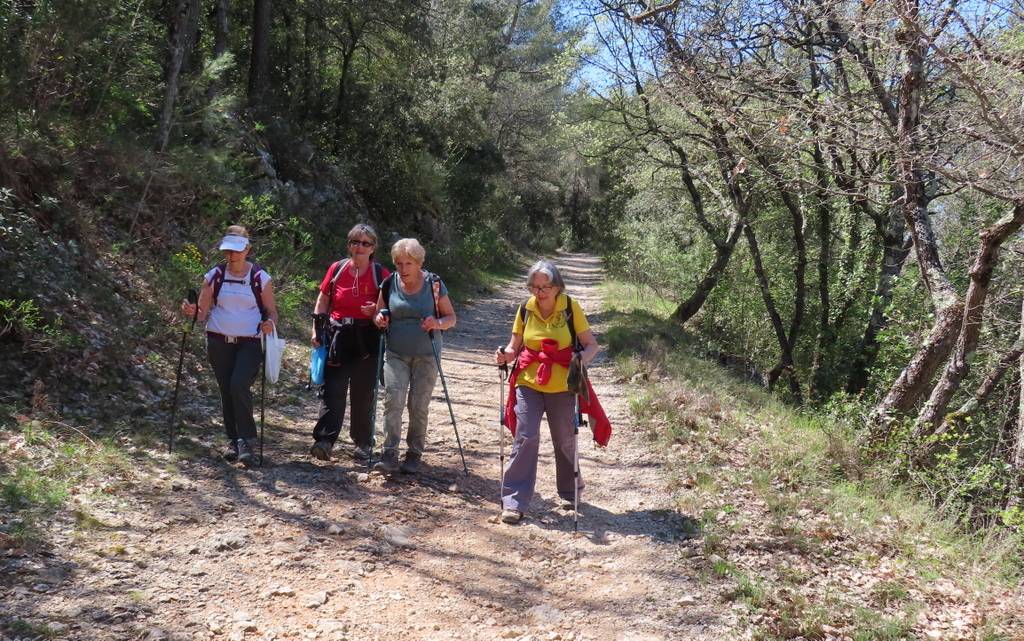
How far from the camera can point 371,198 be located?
21141mm

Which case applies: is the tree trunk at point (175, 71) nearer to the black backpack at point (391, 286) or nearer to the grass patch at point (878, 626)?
the black backpack at point (391, 286)

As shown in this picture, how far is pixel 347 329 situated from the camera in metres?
6.46

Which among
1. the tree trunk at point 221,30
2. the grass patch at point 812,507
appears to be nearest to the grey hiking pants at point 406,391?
the grass patch at point 812,507

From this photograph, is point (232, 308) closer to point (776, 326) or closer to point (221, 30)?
point (221, 30)

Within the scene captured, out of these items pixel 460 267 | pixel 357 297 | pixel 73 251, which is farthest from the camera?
pixel 460 267

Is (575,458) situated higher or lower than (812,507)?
higher

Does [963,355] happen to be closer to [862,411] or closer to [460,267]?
[862,411]

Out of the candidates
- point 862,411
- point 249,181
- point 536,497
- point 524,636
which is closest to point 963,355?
point 862,411

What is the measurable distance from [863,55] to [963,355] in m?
3.48

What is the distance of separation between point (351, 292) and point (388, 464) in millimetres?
1493

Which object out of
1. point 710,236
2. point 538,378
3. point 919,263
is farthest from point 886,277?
point 538,378

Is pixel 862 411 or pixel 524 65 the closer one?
pixel 862 411

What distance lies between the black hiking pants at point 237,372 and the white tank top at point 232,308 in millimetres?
113

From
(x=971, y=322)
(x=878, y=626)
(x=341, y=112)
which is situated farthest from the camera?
(x=341, y=112)
